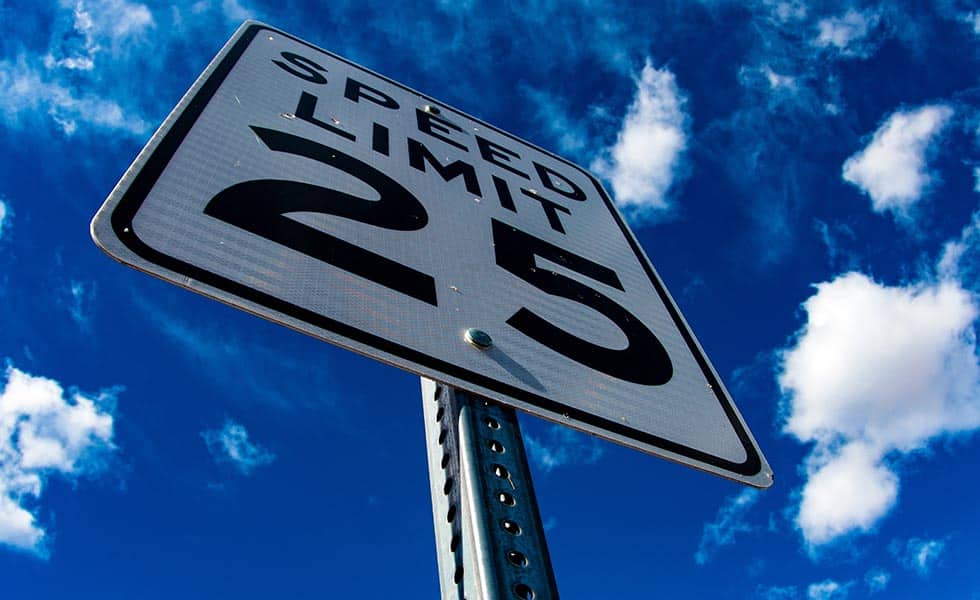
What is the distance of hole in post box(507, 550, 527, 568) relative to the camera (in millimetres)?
954

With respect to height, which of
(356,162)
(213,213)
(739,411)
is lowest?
(739,411)

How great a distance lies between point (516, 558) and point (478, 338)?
421 mm

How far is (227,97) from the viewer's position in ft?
5.29

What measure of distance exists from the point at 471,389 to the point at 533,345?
0.80 ft

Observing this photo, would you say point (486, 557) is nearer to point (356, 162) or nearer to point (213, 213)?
point (213, 213)

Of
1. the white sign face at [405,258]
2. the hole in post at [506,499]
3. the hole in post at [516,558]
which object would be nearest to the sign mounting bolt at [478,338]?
the white sign face at [405,258]

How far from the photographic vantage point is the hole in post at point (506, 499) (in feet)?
3.42

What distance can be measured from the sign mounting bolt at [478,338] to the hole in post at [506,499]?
29 cm

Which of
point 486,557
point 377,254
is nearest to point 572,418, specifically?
point 486,557

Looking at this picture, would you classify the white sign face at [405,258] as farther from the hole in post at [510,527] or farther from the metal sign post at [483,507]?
the hole in post at [510,527]

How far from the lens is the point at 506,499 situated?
3.44 feet

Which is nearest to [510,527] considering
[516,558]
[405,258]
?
[516,558]

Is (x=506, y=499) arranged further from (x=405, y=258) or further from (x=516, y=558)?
(x=405, y=258)

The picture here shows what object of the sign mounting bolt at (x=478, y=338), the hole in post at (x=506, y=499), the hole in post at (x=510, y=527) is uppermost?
the sign mounting bolt at (x=478, y=338)
